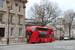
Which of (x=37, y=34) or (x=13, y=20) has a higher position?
(x=13, y=20)

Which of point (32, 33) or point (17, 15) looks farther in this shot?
point (17, 15)

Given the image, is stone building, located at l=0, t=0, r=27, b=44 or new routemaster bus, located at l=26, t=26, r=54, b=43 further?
stone building, located at l=0, t=0, r=27, b=44

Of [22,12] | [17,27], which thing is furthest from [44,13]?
[17,27]

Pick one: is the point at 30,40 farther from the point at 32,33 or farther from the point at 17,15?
the point at 17,15

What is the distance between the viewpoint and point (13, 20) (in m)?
44.6

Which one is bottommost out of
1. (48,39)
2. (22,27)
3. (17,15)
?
(48,39)

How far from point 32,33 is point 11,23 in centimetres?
843

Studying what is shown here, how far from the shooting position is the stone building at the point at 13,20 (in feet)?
135

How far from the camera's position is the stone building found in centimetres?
4105

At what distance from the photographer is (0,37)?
131 ft

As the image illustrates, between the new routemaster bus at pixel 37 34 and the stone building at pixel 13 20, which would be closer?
the new routemaster bus at pixel 37 34

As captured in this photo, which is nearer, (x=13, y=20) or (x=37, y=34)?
(x=37, y=34)

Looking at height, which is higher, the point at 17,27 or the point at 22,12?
the point at 22,12

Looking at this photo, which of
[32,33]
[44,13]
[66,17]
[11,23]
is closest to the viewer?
[32,33]
